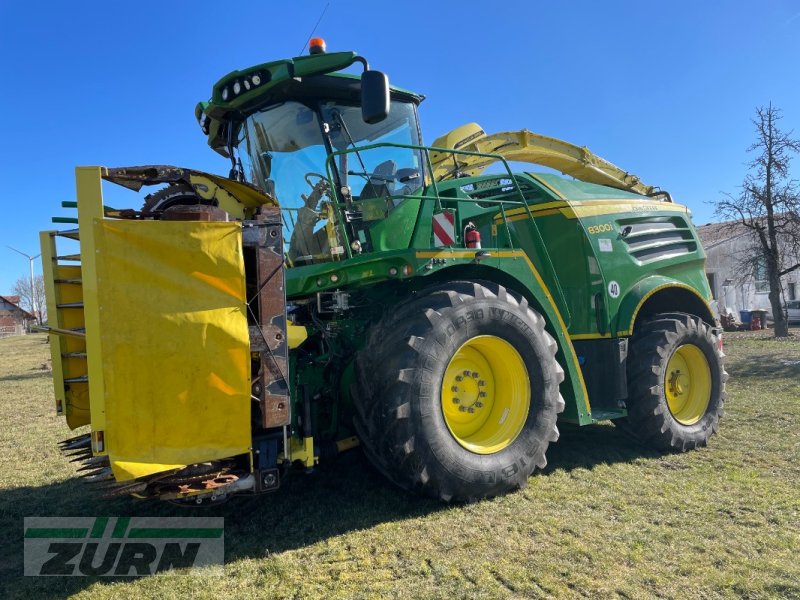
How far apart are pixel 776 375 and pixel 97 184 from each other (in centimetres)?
1096

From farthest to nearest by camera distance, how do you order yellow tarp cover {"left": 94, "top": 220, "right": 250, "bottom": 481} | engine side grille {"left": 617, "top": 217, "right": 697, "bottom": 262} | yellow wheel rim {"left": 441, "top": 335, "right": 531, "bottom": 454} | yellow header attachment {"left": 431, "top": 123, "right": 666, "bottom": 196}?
yellow header attachment {"left": 431, "top": 123, "right": 666, "bottom": 196} < engine side grille {"left": 617, "top": 217, "right": 697, "bottom": 262} < yellow wheel rim {"left": 441, "top": 335, "right": 531, "bottom": 454} < yellow tarp cover {"left": 94, "top": 220, "right": 250, "bottom": 481}

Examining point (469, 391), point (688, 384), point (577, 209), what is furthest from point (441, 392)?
point (688, 384)

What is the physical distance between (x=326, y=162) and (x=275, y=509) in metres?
2.50

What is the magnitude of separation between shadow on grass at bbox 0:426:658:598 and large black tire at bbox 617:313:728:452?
402 millimetres

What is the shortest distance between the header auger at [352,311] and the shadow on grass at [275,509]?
35 centimetres

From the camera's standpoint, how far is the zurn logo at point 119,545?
3.21 metres

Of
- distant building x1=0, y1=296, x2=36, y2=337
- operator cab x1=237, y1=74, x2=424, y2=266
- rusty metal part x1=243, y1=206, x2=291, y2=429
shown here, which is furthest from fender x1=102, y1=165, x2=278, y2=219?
distant building x1=0, y1=296, x2=36, y2=337

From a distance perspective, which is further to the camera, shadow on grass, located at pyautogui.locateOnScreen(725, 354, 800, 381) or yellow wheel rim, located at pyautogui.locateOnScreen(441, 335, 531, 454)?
shadow on grass, located at pyautogui.locateOnScreen(725, 354, 800, 381)

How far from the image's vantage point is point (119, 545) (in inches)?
137

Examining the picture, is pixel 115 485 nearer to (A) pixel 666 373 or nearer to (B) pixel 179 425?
(B) pixel 179 425

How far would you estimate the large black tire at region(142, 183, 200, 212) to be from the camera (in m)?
3.34

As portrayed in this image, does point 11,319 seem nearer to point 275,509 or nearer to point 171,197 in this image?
point 275,509

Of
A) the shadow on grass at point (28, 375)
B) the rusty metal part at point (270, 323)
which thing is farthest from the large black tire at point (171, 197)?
the shadow on grass at point (28, 375)

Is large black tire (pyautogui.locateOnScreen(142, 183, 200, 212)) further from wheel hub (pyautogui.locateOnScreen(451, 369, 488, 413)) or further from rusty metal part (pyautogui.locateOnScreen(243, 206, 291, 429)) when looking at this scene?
wheel hub (pyautogui.locateOnScreen(451, 369, 488, 413))
